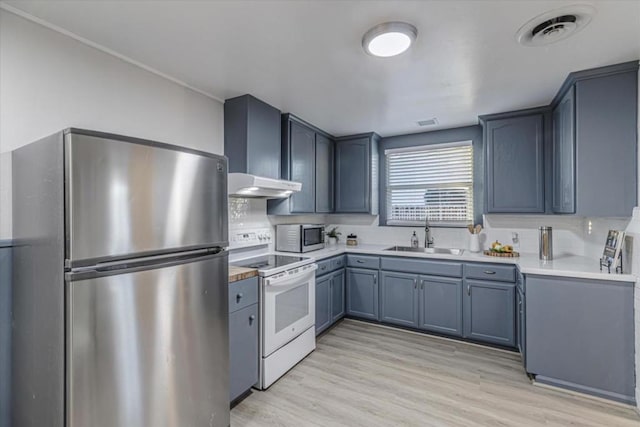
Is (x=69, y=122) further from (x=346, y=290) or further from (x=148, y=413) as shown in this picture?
(x=346, y=290)

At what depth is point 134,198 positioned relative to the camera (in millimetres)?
1305

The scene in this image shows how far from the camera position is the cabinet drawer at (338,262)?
11.3ft

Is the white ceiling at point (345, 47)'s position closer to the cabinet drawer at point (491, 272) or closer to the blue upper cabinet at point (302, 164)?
the blue upper cabinet at point (302, 164)

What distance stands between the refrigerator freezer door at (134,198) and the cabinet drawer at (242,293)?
523mm

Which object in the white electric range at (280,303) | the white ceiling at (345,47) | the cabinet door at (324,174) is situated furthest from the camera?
the cabinet door at (324,174)

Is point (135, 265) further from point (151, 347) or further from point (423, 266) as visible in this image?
point (423, 266)

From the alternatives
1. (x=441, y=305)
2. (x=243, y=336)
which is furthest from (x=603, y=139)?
(x=243, y=336)

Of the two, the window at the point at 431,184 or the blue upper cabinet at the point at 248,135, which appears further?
the window at the point at 431,184

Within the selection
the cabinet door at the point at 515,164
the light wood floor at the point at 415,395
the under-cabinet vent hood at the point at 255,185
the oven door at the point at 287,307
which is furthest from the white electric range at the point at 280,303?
the cabinet door at the point at 515,164

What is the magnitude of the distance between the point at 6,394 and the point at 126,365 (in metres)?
0.78

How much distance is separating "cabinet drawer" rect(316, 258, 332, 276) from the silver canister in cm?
204

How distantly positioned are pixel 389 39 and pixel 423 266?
2.28m

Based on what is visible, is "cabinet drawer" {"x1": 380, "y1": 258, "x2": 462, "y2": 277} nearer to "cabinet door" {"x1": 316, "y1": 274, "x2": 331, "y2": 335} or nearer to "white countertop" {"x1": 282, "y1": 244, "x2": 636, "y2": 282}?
"white countertop" {"x1": 282, "y1": 244, "x2": 636, "y2": 282}

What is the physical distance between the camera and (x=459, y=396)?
2230mm
